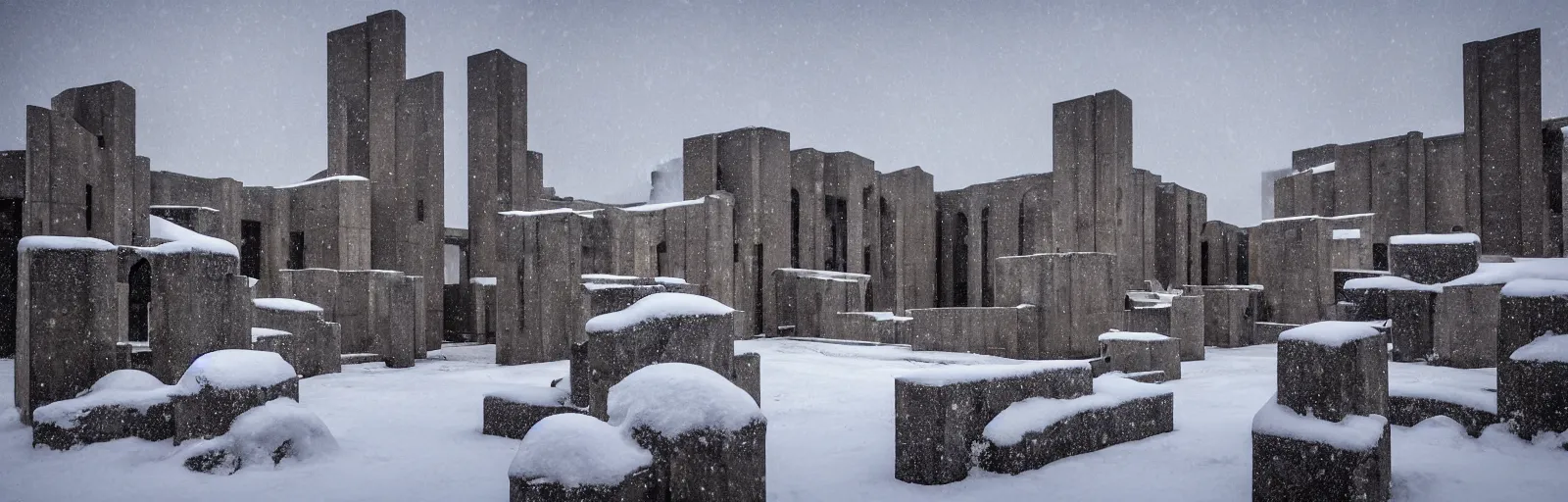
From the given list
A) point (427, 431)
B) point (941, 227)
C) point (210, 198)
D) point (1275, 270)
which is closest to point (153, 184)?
point (210, 198)

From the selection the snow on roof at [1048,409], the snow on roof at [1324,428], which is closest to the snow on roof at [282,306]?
the snow on roof at [1048,409]

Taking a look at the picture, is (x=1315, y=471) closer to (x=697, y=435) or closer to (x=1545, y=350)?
(x=1545, y=350)

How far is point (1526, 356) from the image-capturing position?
19.7 ft

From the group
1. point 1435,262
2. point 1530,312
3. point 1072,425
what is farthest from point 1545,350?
point 1435,262

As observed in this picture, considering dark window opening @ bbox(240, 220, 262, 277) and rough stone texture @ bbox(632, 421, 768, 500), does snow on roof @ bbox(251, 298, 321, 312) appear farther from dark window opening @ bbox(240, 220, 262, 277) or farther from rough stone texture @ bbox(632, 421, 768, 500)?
rough stone texture @ bbox(632, 421, 768, 500)

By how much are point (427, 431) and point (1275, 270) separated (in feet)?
58.2

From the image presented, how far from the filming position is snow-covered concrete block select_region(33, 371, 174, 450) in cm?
628

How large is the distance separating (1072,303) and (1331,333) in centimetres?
793

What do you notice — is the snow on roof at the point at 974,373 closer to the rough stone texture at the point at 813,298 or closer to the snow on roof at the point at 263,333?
the snow on roof at the point at 263,333

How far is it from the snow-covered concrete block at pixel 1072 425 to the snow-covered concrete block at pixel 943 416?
0.14 meters

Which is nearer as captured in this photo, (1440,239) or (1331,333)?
(1331,333)

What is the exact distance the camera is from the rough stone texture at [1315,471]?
443 centimetres

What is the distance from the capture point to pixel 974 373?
5688mm

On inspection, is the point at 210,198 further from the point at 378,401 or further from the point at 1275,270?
the point at 1275,270
